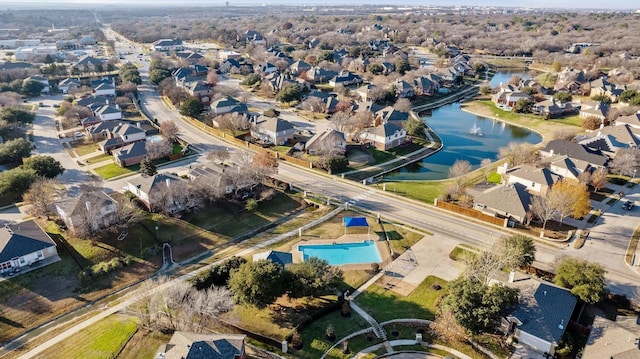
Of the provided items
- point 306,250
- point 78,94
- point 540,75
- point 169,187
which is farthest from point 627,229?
point 78,94

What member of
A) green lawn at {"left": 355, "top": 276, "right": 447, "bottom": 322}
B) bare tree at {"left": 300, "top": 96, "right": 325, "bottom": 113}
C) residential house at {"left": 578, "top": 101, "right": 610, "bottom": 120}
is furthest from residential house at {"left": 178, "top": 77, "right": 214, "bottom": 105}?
residential house at {"left": 578, "top": 101, "right": 610, "bottom": 120}

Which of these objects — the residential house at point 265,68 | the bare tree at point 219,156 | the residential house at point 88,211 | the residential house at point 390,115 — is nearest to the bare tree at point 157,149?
the bare tree at point 219,156

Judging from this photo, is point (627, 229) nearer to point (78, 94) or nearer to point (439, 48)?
point (78, 94)

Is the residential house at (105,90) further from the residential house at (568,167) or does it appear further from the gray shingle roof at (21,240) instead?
the residential house at (568,167)

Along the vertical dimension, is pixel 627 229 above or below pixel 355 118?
below

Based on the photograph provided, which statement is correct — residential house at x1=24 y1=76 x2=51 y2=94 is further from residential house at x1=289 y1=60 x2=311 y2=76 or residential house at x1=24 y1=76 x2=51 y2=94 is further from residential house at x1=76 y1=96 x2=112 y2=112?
residential house at x1=289 y1=60 x2=311 y2=76

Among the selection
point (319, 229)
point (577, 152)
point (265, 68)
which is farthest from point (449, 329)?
point (265, 68)
